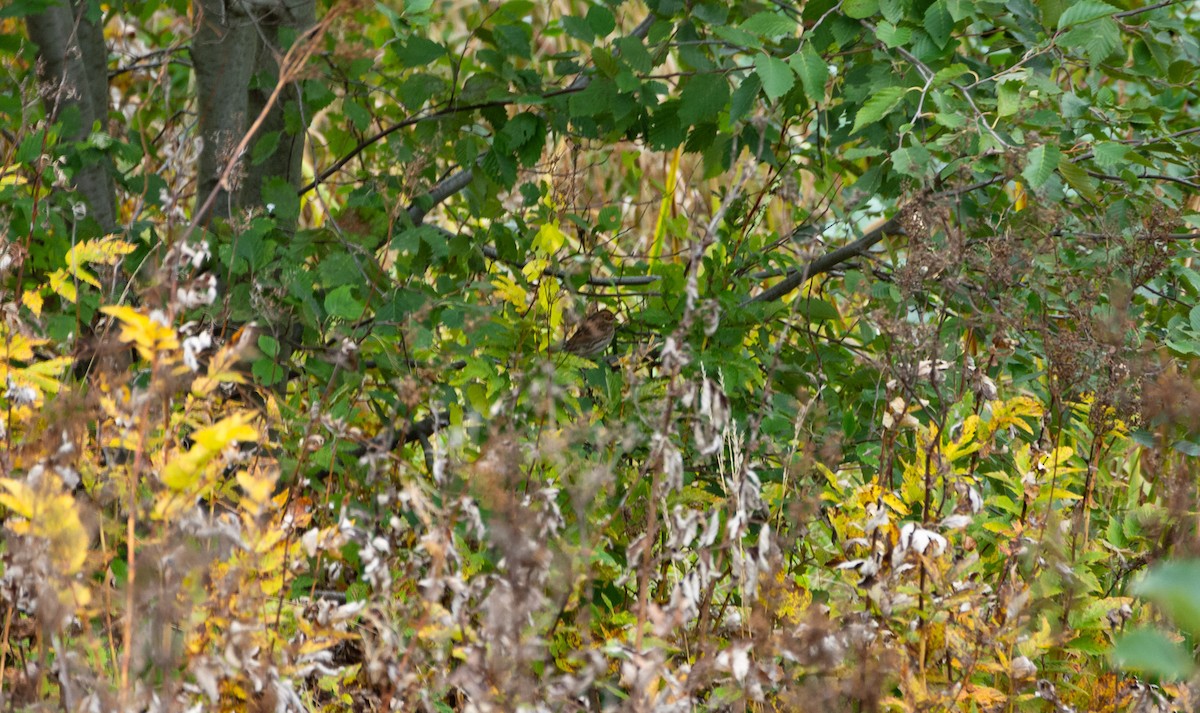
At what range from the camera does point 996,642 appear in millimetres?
1554

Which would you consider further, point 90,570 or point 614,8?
point 614,8

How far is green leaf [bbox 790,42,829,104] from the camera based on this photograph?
197 cm

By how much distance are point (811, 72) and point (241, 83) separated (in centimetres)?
124

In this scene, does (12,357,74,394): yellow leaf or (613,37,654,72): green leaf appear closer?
(12,357,74,394): yellow leaf

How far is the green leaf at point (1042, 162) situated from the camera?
188 cm

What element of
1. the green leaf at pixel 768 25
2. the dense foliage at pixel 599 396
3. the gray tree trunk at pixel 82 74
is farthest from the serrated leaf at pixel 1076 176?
the gray tree trunk at pixel 82 74

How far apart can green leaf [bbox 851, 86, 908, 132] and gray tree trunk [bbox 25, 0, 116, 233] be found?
5.15 feet

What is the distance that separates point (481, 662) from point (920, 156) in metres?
1.14

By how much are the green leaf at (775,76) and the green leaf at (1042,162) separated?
1.35 ft

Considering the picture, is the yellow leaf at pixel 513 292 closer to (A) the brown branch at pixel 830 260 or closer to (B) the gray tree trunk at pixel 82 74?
(A) the brown branch at pixel 830 260

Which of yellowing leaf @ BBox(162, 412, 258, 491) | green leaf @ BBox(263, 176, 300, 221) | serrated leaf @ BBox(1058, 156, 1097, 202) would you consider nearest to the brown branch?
serrated leaf @ BBox(1058, 156, 1097, 202)

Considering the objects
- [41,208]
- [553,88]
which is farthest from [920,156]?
[41,208]

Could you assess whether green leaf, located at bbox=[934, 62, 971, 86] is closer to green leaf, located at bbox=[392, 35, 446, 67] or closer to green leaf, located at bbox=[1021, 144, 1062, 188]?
green leaf, located at bbox=[1021, 144, 1062, 188]

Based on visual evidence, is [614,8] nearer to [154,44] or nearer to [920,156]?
[920,156]
